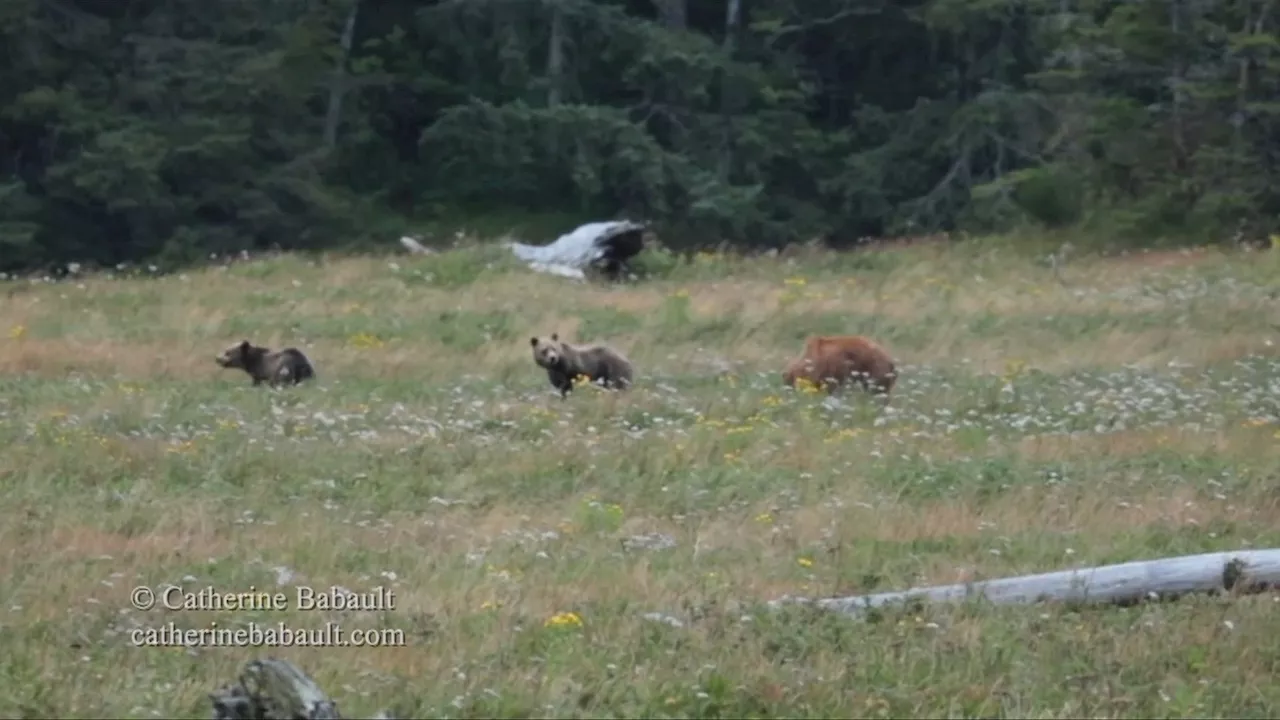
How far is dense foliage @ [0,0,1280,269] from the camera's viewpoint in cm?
3297

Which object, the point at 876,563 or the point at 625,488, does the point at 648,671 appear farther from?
the point at 625,488

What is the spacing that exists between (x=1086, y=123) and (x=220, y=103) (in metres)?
16.9

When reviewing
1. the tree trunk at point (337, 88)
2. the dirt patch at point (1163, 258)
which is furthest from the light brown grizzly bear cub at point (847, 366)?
the tree trunk at point (337, 88)

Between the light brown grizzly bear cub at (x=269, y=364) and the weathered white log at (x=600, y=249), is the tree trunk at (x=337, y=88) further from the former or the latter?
the light brown grizzly bear cub at (x=269, y=364)

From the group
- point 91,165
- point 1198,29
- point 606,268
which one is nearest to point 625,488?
point 606,268

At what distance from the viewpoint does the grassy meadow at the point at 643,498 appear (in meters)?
7.10

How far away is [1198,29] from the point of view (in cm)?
3231

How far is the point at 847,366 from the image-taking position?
15.8 m

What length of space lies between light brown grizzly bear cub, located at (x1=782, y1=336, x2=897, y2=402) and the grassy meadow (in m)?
0.34

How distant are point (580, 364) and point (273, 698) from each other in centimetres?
1093

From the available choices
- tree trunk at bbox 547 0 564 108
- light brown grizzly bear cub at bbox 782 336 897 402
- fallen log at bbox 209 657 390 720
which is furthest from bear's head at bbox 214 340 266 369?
tree trunk at bbox 547 0 564 108

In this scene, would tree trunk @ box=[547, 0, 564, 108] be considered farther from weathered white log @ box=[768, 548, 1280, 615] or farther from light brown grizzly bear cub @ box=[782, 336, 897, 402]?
weathered white log @ box=[768, 548, 1280, 615]

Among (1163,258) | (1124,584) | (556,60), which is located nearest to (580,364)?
(1124,584)

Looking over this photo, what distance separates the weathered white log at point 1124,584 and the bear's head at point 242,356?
10.1m
